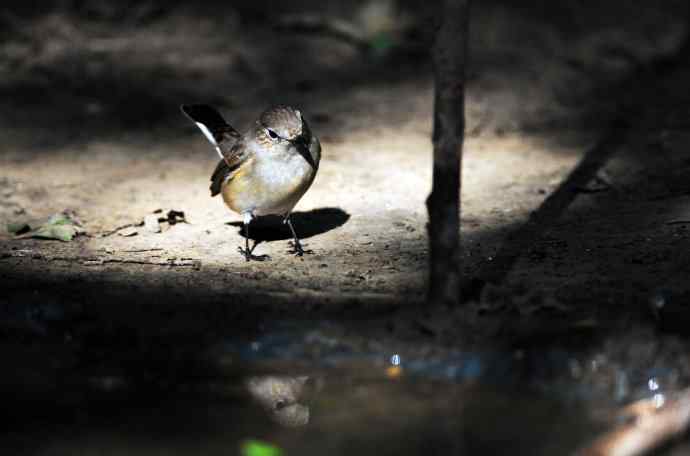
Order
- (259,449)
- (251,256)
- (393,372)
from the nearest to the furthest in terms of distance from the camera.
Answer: (259,449), (393,372), (251,256)

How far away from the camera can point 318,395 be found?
14.4 ft

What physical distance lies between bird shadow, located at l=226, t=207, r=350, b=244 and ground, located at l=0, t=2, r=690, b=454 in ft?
0.09

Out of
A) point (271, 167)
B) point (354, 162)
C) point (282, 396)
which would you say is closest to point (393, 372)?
point (282, 396)

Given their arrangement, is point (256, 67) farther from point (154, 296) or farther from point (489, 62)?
point (154, 296)

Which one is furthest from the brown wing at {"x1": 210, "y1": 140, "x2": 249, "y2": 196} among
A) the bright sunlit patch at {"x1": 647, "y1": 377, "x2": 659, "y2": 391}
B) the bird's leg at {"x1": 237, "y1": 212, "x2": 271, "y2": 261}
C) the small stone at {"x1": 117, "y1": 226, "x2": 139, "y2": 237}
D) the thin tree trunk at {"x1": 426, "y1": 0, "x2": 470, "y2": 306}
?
the bright sunlit patch at {"x1": 647, "y1": 377, "x2": 659, "y2": 391}

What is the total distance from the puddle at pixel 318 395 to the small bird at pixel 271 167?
168cm

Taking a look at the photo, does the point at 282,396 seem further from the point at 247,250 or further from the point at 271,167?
the point at 271,167

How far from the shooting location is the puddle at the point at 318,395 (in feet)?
12.9

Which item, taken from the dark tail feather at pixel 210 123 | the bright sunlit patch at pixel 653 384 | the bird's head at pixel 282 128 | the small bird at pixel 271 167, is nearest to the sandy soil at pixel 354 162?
the small bird at pixel 271 167

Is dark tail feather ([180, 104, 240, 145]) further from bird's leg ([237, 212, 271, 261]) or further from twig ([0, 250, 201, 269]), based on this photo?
twig ([0, 250, 201, 269])

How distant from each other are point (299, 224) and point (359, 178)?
99cm

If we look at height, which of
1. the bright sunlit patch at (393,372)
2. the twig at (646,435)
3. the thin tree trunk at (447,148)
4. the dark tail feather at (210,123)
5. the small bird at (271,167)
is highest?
the dark tail feather at (210,123)

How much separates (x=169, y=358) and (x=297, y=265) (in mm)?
1558

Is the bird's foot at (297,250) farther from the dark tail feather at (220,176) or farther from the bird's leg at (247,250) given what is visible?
the dark tail feather at (220,176)
